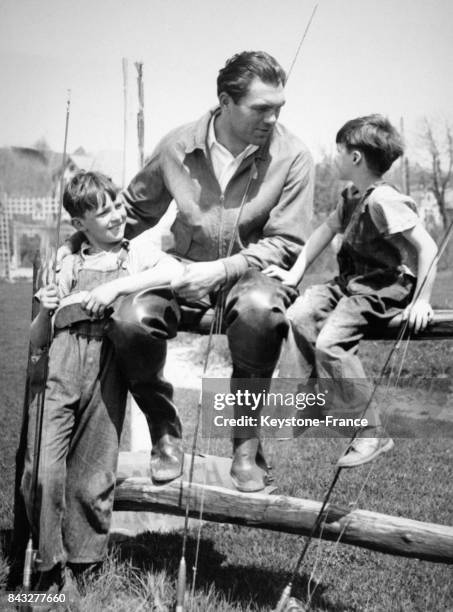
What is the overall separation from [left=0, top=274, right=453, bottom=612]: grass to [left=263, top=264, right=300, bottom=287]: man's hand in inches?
21.6

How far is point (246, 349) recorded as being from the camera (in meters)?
2.06

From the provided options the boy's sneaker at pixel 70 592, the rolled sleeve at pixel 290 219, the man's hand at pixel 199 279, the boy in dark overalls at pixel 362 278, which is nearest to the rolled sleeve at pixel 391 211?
the boy in dark overalls at pixel 362 278

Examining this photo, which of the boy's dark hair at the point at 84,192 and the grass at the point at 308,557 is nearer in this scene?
the boy's dark hair at the point at 84,192

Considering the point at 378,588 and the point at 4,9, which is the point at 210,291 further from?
the point at 4,9

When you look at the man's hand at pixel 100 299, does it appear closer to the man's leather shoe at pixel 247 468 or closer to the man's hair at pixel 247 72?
the man's leather shoe at pixel 247 468

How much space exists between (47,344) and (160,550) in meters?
1.15

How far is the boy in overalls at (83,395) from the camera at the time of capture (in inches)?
83.4

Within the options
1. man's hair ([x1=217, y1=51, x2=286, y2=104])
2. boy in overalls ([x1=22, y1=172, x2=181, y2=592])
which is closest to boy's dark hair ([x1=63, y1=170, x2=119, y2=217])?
boy in overalls ([x1=22, y1=172, x2=181, y2=592])

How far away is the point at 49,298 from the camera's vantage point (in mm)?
2119

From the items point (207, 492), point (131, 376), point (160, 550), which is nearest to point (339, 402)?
point (207, 492)

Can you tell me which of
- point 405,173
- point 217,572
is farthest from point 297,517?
point 405,173

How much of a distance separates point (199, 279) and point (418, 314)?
0.66 metres

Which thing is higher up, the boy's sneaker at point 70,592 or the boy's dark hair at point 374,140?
the boy's dark hair at point 374,140

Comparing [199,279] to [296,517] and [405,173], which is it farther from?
[405,173]
